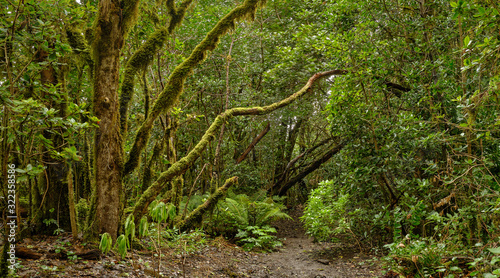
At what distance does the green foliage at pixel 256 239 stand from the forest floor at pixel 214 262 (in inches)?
9.4

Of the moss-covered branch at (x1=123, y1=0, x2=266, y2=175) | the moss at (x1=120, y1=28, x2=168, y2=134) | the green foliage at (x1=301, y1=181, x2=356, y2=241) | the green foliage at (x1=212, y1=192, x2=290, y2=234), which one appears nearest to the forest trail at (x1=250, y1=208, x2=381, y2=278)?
the green foliage at (x1=301, y1=181, x2=356, y2=241)

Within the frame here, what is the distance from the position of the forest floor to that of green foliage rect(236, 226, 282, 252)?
24 centimetres

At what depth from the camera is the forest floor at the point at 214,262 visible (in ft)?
11.7

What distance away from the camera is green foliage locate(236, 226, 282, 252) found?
7.38 meters

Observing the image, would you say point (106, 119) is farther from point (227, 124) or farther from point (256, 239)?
point (256, 239)

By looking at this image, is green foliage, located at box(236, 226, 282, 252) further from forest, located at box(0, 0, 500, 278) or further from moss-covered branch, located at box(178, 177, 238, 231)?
moss-covered branch, located at box(178, 177, 238, 231)

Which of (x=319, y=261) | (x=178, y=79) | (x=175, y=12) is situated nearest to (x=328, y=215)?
(x=319, y=261)

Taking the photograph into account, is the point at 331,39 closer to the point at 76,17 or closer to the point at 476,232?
the point at 476,232

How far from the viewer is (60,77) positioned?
4469mm

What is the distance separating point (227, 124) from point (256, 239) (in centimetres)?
306

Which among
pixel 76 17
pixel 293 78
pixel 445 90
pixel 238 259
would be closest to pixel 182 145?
pixel 293 78

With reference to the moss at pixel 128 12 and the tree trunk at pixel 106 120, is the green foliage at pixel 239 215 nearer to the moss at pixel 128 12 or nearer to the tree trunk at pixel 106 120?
the tree trunk at pixel 106 120

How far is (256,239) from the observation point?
7.49 m

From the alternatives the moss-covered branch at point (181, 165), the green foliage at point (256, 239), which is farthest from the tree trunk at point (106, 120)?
the green foliage at point (256, 239)
